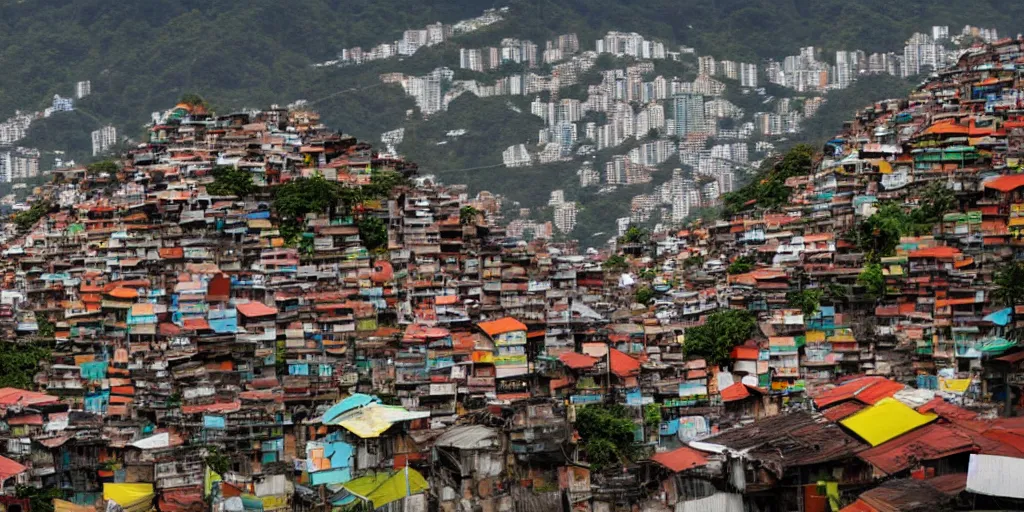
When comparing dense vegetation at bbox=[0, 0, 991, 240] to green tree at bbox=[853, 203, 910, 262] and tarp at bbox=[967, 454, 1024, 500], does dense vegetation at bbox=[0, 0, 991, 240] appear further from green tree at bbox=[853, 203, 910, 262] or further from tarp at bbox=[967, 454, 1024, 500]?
tarp at bbox=[967, 454, 1024, 500]

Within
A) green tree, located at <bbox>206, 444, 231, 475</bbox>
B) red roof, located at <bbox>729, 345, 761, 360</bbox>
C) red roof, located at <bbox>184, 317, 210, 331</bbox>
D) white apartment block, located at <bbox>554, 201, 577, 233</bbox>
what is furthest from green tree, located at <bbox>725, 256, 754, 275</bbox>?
white apartment block, located at <bbox>554, 201, 577, 233</bbox>

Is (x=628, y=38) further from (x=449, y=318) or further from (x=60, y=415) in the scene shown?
(x=60, y=415)

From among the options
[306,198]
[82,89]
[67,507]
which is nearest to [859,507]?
[67,507]

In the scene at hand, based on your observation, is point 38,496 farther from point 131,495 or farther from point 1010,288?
point 1010,288

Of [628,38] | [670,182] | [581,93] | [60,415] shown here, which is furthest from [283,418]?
[628,38]

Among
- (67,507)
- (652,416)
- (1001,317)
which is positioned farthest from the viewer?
(1001,317)

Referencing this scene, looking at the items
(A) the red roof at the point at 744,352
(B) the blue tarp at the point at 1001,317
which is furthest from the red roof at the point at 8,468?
(B) the blue tarp at the point at 1001,317
